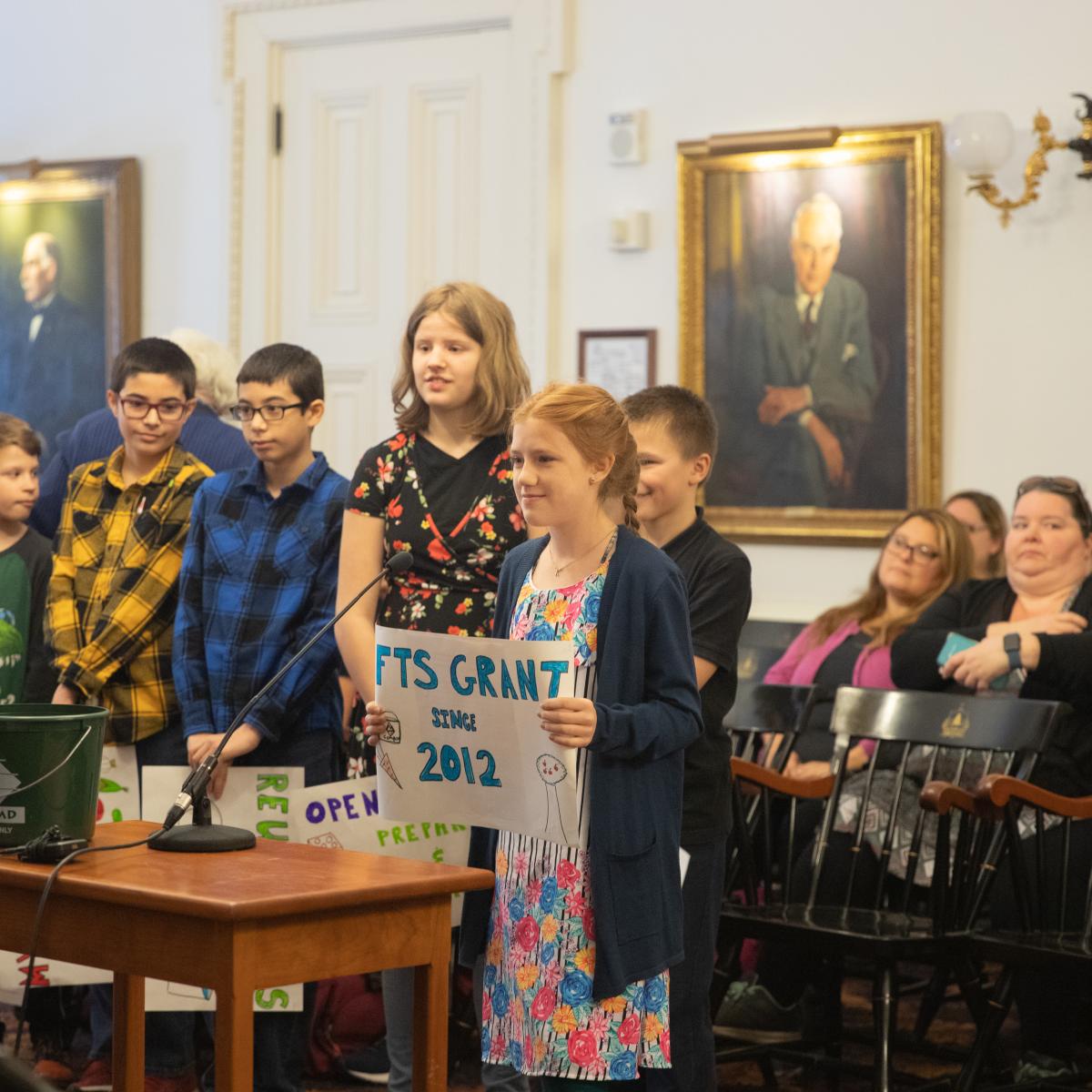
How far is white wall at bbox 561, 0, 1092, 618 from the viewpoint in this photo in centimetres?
596

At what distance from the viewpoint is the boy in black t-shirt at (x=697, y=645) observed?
9.30ft

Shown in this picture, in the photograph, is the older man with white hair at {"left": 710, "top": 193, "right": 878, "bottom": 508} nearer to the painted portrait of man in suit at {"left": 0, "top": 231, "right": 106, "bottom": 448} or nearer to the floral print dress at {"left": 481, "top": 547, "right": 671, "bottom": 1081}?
the painted portrait of man in suit at {"left": 0, "top": 231, "right": 106, "bottom": 448}

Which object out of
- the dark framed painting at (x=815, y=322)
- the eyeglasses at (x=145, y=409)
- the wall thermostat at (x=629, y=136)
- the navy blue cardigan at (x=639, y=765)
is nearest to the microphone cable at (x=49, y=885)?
the navy blue cardigan at (x=639, y=765)

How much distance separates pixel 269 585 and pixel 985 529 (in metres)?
3.01

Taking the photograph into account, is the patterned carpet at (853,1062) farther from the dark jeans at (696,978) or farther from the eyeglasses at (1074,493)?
the eyeglasses at (1074,493)

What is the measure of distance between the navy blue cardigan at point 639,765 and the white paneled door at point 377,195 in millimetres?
4513

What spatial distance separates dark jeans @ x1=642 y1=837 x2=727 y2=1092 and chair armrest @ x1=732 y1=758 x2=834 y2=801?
85 centimetres

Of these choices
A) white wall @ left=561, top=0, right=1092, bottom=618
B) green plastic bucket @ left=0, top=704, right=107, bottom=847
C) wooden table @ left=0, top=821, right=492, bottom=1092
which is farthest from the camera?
white wall @ left=561, top=0, right=1092, bottom=618

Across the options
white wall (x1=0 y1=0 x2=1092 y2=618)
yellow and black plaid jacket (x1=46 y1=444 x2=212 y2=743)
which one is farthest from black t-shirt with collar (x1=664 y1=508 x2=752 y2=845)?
white wall (x1=0 y1=0 x2=1092 y2=618)

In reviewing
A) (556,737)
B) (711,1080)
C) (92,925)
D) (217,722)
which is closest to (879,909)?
(711,1080)

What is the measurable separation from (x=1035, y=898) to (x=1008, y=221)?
2.95 m

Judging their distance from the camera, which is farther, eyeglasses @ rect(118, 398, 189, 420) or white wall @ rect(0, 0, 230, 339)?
white wall @ rect(0, 0, 230, 339)

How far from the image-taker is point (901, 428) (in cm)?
617

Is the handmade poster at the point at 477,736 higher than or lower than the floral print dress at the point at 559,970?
higher
